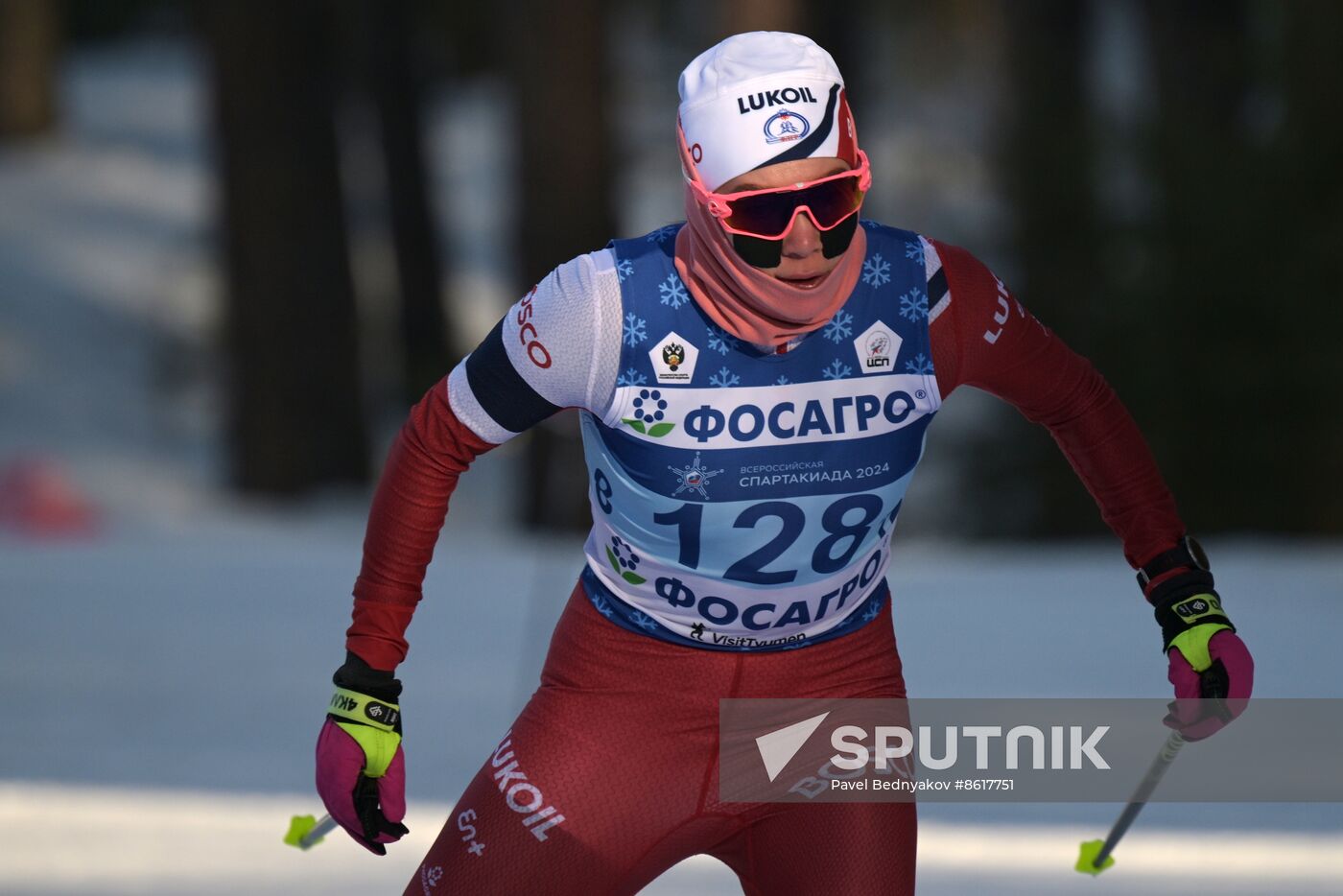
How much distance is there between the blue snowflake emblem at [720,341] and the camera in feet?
9.46

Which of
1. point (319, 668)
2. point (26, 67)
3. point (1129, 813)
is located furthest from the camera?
point (26, 67)

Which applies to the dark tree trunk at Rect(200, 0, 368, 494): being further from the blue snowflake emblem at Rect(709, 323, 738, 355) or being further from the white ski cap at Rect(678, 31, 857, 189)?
the blue snowflake emblem at Rect(709, 323, 738, 355)

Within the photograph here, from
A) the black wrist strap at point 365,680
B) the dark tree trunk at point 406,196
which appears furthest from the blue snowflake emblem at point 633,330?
the dark tree trunk at point 406,196

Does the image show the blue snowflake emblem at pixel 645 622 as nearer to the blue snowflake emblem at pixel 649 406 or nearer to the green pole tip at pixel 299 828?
the blue snowflake emblem at pixel 649 406

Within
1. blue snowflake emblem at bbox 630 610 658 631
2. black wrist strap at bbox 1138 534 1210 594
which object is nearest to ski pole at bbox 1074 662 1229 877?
black wrist strap at bbox 1138 534 1210 594

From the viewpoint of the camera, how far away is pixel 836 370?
2.90 m

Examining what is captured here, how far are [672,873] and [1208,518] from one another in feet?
23.6

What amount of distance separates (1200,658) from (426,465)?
1295 mm

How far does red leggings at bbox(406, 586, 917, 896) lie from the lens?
9.52ft

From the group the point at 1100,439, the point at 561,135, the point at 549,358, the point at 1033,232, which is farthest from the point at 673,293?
the point at 1033,232

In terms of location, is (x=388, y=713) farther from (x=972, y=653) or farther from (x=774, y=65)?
(x=972, y=653)

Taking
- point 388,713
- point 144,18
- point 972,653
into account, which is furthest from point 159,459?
point 144,18

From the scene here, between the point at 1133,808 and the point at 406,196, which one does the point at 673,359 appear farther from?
the point at 406,196

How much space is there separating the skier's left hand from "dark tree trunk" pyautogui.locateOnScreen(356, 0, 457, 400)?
14.1 metres
